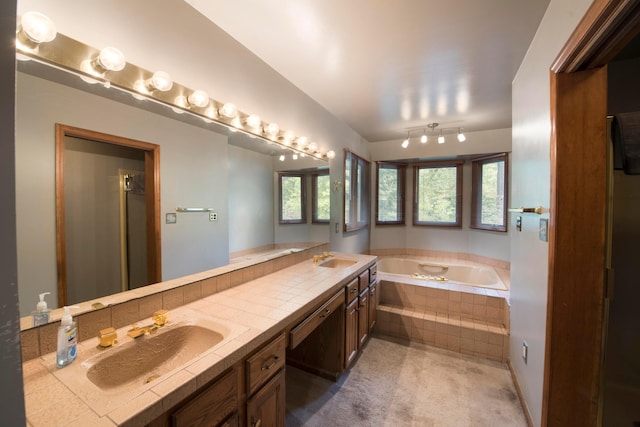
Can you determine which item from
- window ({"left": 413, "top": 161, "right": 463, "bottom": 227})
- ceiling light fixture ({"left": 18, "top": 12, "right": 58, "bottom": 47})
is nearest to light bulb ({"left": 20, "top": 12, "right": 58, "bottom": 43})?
ceiling light fixture ({"left": 18, "top": 12, "right": 58, "bottom": 47})

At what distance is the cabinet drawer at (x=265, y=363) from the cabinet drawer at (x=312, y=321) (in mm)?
89

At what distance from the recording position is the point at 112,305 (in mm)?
1078

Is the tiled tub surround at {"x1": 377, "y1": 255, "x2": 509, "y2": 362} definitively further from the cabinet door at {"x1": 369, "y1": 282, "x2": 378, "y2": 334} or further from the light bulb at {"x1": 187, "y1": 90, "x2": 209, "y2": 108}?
the light bulb at {"x1": 187, "y1": 90, "x2": 209, "y2": 108}

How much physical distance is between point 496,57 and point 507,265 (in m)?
2.68

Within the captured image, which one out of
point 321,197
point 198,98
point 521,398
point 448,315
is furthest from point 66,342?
point 448,315

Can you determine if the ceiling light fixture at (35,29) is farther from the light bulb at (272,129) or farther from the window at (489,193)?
the window at (489,193)

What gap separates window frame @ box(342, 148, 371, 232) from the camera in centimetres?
325

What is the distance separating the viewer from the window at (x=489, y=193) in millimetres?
3455

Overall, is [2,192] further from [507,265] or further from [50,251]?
[507,265]

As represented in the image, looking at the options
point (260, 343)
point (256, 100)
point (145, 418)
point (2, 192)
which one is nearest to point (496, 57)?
point (256, 100)

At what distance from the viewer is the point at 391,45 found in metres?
1.72

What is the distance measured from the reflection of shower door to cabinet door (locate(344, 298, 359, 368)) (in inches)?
56.3

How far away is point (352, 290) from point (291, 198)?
Result: 40.0 inches

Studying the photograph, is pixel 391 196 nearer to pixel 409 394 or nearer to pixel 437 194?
pixel 437 194
